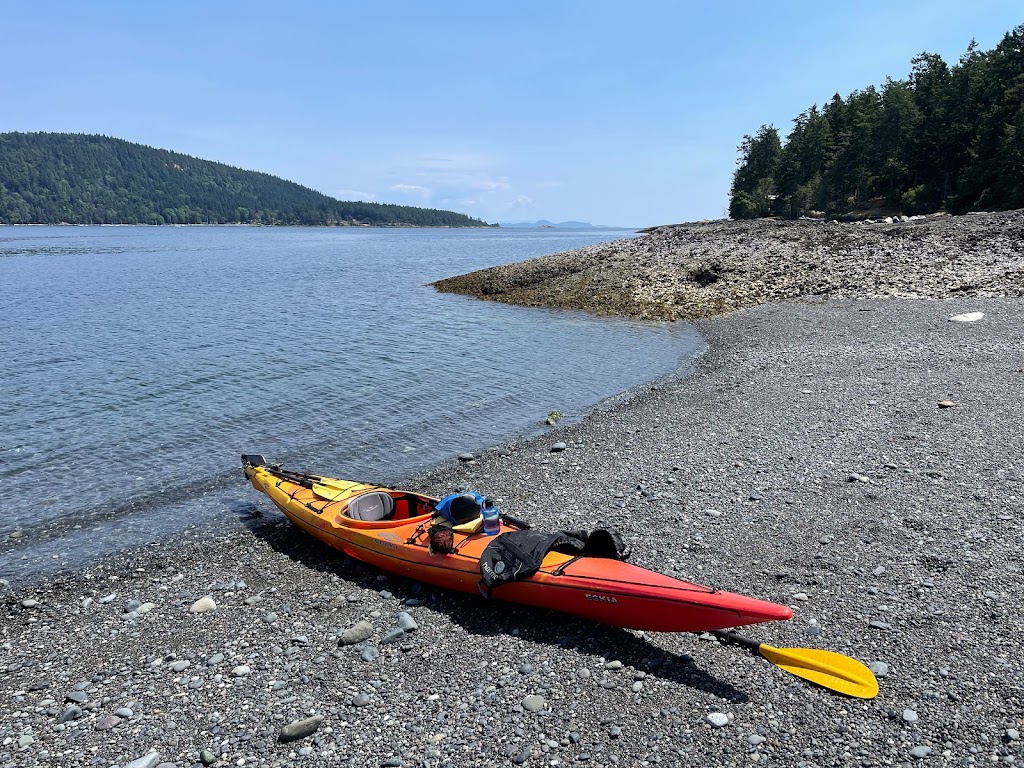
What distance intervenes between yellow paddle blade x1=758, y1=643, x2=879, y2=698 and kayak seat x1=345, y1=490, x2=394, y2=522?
569cm

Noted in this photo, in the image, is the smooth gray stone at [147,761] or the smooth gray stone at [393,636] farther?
the smooth gray stone at [393,636]

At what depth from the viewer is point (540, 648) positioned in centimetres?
679

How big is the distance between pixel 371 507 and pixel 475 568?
2704mm

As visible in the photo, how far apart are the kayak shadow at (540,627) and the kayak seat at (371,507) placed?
66 centimetres

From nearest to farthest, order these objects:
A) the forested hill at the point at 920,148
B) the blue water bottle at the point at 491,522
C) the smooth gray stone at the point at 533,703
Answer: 1. the smooth gray stone at the point at 533,703
2. the blue water bottle at the point at 491,522
3. the forested hill at the point at 920,148

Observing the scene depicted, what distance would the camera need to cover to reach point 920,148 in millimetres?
62000

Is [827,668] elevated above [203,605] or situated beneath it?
elevated above

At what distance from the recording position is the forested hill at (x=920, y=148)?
5253cm

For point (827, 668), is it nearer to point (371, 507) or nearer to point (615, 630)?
point (615, 630)

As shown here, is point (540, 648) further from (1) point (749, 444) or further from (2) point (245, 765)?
(1) point (749, 444)

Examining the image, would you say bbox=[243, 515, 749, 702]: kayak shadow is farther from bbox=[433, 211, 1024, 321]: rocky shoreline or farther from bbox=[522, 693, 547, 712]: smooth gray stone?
bbox=[433, 211, 1024, 321]: rocky shoreline

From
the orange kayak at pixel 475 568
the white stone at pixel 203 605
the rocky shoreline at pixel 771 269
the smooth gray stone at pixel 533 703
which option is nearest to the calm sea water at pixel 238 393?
the orange kayak at pixel 475 568

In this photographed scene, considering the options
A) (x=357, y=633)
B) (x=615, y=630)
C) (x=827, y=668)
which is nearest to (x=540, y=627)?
(x=615, y=630)

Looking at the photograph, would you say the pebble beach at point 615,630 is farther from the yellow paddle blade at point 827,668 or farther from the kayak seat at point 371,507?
the kayak seat at point 371,507
